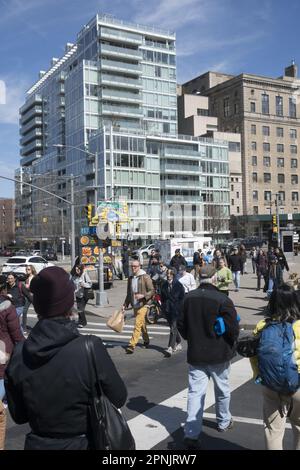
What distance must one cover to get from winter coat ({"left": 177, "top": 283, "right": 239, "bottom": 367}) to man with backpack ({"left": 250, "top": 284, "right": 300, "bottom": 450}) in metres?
0.95

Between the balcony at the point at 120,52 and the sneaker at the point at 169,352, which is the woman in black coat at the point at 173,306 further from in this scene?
the balcony at the point at 120,52

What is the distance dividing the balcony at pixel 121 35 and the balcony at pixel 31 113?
36.8 meters

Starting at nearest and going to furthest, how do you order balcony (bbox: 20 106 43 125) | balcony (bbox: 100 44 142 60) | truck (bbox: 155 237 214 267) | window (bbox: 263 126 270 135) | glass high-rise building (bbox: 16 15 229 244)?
truck (bbox: 155 237 214 267) < glass high-rise building (bbox: 16 15 229 244) < balcony (bbox: 100 44 142 60) < window (bbox: 263 126 270 135) < balcony (bbox: 20 106 43 125)

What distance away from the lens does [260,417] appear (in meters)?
5.81

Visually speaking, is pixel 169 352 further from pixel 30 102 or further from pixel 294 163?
pixel 30 102

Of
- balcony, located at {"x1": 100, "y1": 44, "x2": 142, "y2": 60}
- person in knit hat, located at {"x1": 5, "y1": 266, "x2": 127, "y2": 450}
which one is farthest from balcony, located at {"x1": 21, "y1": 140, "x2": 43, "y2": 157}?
person in knit hat, located at {"x1": 5, "y1": 266, "x2": 127, "y2": 450}

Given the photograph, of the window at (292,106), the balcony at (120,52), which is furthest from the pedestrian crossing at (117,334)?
the window at (292,106)

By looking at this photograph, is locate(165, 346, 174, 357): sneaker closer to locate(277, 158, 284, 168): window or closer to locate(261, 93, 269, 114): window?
locate(277, 158, 284, 168): window

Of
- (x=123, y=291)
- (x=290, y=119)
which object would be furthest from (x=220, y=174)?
(x=123, y=291)

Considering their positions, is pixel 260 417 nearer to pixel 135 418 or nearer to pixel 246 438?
pixel 246 438

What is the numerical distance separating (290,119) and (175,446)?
103521 millimetres

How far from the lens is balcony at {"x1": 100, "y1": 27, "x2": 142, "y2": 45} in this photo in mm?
80625

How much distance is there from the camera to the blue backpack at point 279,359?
3.79 metres

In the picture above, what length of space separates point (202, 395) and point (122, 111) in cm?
8196
